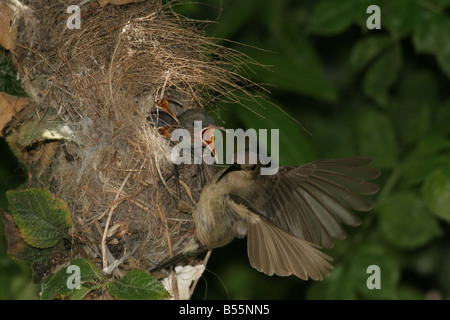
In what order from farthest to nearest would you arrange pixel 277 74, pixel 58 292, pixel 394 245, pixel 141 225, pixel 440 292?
1. pixel 440 292
2. pixel 394 245
3. pixel 277 74
4. pixel 141 225
5. pixel 58 292

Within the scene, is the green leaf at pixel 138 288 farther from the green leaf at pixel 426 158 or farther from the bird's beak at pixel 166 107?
the green leaf at pixel 426 158

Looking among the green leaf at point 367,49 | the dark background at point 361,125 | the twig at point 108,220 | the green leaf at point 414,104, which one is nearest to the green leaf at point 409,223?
the dark background at point 361,125

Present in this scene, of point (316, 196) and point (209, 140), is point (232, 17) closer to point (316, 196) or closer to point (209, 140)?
point (209, 140)

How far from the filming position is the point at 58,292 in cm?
236

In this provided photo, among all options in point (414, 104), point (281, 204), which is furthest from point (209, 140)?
point (414, 104)

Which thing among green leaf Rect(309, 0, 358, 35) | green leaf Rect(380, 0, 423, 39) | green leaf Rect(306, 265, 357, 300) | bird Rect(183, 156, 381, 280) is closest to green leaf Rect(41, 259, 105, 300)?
bird Rect(183, 156, 381, 280)

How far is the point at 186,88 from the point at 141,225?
26.3 inches

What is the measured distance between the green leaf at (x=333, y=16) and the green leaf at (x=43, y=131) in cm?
154

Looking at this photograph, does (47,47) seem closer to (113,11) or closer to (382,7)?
(113,11)

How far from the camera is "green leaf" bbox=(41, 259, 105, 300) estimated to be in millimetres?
2375

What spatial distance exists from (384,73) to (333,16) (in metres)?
0.53

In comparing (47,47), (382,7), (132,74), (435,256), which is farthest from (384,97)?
(47,47)

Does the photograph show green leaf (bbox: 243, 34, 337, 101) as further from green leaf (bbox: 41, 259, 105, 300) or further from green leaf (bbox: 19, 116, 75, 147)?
green leaf (bbox: 41, 259, 105, 300)

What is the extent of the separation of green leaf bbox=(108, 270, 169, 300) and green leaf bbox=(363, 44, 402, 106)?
194cm
